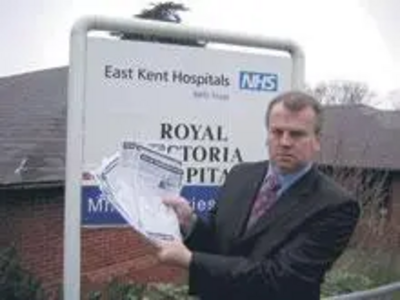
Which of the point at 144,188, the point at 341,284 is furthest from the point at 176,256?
the point at 341,284

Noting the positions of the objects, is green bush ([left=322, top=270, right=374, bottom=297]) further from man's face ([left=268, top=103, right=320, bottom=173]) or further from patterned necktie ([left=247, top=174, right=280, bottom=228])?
man's face ([left=268, top=103, right=320, bottom=173])

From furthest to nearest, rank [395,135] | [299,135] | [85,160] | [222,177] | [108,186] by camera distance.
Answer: [395,135]
[222,177]
[85,160]
[108,186]
[299,135]

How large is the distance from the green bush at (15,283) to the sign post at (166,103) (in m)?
6.53

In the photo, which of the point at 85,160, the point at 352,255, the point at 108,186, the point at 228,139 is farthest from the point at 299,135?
the point at 352,255

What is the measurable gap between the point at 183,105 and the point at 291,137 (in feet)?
6.32

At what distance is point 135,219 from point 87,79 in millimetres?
1258

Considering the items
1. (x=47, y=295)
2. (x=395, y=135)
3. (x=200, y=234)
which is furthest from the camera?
(x=395, y=135)

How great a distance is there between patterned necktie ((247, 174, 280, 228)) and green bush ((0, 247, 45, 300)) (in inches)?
323

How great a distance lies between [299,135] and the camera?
3500 millimetres

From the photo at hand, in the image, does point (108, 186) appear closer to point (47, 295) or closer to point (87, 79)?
point (87, 79)

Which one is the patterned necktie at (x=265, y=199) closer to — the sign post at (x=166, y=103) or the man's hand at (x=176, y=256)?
the man's hand at (x=176, y=256)

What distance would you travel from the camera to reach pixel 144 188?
4062 millimetres

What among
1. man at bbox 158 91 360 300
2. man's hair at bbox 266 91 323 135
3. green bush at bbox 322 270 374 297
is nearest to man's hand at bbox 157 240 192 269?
man at bbox 158 91 360 300

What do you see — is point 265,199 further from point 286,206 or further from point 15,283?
point 15,283
